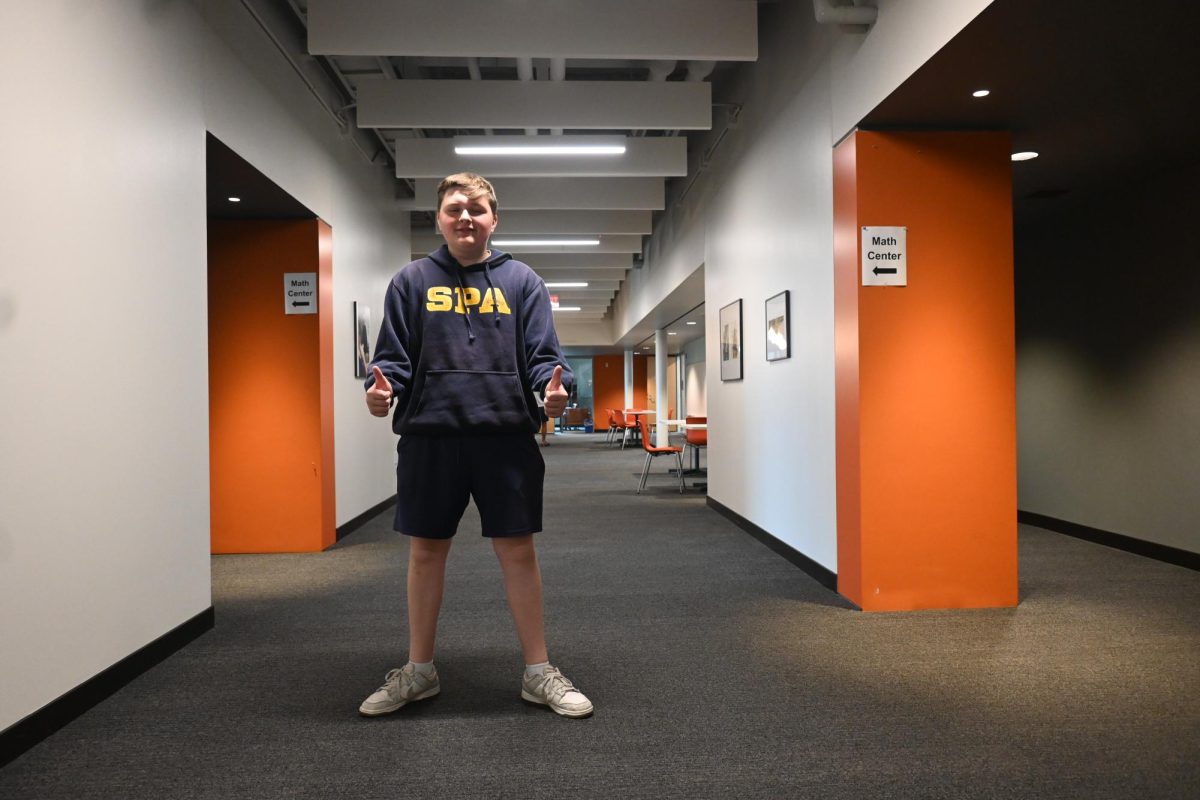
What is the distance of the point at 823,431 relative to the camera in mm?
3730

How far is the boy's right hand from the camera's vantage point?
1904 mm

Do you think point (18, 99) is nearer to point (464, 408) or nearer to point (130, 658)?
point (464, 408)

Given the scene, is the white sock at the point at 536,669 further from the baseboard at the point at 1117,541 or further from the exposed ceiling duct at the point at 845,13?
the baseboard at the point at 1117,541

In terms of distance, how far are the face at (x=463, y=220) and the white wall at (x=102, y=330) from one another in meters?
1.16

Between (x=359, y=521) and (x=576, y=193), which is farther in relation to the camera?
(x=576, y=193)

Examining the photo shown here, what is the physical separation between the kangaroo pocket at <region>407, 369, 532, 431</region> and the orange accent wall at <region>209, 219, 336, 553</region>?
3.07 meters

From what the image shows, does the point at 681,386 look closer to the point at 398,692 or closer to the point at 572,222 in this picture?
the point at 572,222

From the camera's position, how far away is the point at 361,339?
588 centimetres

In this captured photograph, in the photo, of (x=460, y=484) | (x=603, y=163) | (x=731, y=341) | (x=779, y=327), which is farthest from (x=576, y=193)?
(x=460, y=484)

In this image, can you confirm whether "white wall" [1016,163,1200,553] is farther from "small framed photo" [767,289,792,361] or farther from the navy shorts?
the navy shorts

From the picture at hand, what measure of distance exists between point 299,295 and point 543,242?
169 inches

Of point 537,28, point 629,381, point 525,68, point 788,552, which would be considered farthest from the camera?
point 629,381

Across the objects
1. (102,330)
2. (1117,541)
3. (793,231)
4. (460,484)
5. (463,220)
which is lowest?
(1117,541)

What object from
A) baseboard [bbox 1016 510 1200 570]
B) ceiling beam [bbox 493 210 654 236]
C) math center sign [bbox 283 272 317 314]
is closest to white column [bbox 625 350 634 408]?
ceiling beam [bbox 493 210 654 236]
